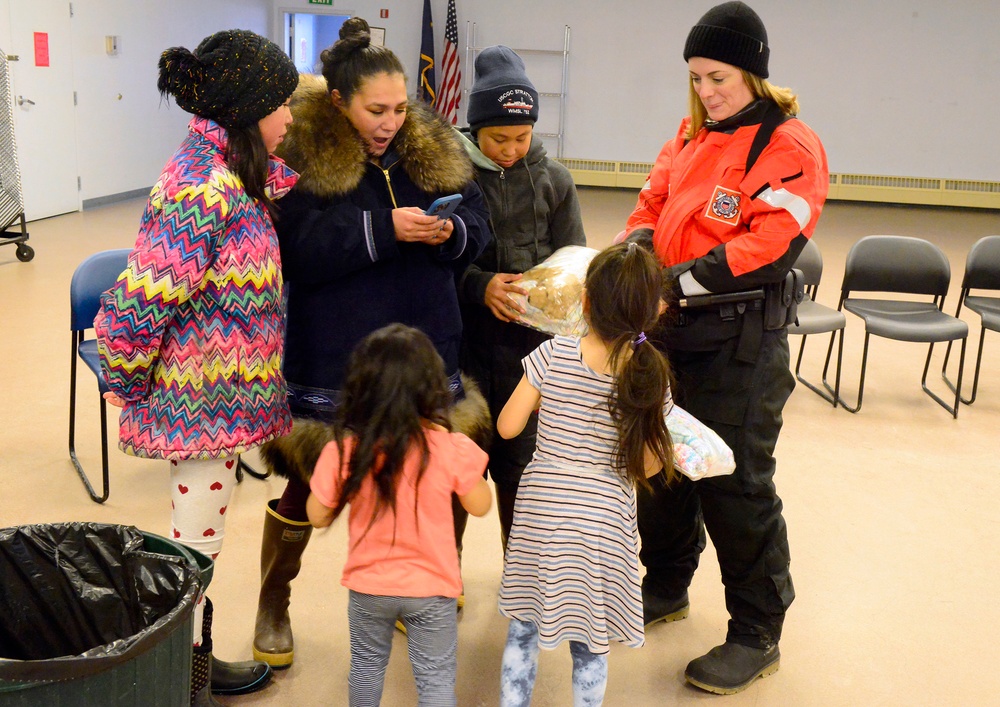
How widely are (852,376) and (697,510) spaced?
9.83 ft

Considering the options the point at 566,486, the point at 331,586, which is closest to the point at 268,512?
the point at 331,586

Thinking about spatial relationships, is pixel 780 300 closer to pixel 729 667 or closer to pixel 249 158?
pixel 729 667

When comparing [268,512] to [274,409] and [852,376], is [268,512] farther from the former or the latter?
[852,376]

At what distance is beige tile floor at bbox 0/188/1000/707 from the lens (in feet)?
7.98

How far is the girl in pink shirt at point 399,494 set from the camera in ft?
5.72

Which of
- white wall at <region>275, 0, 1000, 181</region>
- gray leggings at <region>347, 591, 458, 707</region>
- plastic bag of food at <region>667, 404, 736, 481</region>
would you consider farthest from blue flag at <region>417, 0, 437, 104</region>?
gray leggings at <region>347, 591, 458, 707</region>

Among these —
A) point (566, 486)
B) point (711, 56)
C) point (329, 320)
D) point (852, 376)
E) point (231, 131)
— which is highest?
point (711, 56)

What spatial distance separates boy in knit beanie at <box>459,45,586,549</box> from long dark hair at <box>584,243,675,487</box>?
1.55 ft

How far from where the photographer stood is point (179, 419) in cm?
191

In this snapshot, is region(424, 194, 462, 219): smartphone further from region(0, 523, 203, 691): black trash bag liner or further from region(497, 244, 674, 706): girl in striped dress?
region(0, 523, 203, 691): black trash bag liner

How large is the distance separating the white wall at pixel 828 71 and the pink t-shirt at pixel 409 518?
36.9 ft

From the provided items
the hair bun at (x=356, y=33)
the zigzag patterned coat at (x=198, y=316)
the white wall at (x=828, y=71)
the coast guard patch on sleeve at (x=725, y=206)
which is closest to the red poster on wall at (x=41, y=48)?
the white wall at (x=828, y=71)

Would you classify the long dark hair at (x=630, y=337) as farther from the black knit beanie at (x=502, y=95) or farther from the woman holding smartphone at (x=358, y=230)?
the black knit beanie at (x=502, y=95)

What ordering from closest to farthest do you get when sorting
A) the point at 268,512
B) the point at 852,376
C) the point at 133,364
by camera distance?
the point at 133,364 < the point at 268,512 < the point at 852,376
